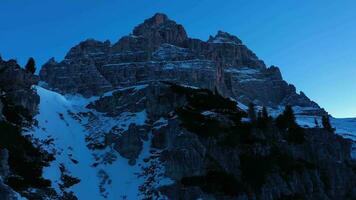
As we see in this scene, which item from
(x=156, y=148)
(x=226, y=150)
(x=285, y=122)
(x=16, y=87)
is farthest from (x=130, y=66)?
(x=226, y=150)

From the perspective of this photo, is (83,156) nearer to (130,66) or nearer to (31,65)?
(31,65)

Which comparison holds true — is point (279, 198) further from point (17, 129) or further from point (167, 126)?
point (17, 129)

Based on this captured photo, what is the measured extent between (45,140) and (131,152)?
19835 millimetres

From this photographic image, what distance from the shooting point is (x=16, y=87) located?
12694cm

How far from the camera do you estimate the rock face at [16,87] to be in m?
124

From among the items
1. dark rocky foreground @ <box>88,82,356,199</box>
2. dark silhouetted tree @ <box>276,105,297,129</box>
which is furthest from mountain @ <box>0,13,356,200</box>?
dark silhouetted tree @ <box>276,105,297,129</box>

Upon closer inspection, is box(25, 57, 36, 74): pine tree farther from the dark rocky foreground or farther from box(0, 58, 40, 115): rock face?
the dark rocky foreground

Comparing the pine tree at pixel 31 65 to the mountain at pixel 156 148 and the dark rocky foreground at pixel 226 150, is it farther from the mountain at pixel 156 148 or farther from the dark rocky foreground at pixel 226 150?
the dark rocky foreground at pixel 226 150

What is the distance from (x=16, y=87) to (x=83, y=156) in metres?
21.8

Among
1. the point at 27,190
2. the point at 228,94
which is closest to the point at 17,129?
the point at 27,190

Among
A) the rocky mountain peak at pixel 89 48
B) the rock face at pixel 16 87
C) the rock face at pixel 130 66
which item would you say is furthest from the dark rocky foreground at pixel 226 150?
the rocky mountain peak at pixel 89 48

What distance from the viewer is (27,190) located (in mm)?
100000

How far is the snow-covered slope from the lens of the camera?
116812 millimetres

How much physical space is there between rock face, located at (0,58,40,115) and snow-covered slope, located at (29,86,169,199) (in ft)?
16.9
